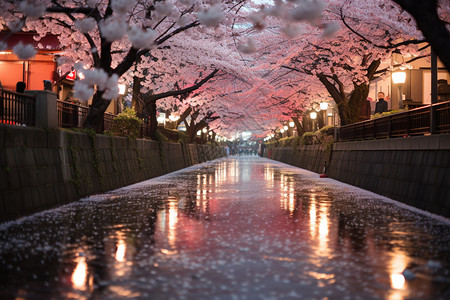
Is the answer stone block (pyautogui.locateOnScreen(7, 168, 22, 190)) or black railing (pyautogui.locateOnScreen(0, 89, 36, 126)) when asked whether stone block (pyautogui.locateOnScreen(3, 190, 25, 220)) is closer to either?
stone block (pyautogui.locateOnScreen(7, 168, 22, 190))

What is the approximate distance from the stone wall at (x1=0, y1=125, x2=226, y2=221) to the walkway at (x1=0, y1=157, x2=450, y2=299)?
A: 1.87ft

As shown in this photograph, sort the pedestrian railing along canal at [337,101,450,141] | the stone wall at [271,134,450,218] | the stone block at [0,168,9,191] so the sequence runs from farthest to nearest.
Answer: the pedestrian railing along canal at [337,101,450,141], the stone wall at [271,134,450,218], the stone block at [0,168,9,191]

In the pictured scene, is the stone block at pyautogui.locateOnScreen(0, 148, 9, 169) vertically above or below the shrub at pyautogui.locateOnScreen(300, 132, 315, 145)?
below

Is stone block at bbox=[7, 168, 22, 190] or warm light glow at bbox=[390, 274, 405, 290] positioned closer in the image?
warm light glow at bbox=[390, 274, 405, 290]

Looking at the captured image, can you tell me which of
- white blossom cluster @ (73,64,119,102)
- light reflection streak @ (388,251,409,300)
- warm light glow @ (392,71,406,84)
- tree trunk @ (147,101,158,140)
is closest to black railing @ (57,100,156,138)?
white blossom cluster @ (73,64,119,102)

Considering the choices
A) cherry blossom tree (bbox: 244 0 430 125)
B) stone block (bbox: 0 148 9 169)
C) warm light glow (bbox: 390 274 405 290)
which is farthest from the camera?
cherry blossom tree (bbox: 244 0 430 125)

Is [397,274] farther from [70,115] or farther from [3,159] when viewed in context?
[70,115]

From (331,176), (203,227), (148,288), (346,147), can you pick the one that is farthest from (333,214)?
(331,176)

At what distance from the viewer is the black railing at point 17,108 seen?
1245 cm

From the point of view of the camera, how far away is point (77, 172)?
15688mm

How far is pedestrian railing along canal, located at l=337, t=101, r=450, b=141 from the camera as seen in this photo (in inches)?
543

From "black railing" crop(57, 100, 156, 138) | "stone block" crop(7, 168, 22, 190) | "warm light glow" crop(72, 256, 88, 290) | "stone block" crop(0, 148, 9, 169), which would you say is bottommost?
"warm light glow" crop(72, 256, 88, 290)

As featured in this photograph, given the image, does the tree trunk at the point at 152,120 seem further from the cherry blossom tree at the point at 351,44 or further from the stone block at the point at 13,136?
the stone block at the point at 13,136

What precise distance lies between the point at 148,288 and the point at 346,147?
2177 centimetres
